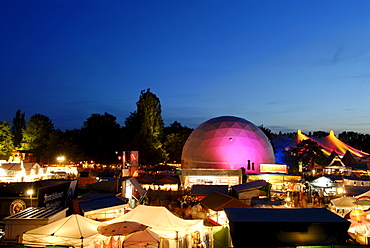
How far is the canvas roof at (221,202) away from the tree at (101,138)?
4237cm

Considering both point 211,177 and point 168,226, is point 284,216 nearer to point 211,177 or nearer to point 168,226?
point 168,226

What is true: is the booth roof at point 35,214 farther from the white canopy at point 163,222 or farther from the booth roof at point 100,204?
the white canopy at point 163,222

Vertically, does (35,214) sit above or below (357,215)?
above

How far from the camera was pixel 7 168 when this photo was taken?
24.5 m

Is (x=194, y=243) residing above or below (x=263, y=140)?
below

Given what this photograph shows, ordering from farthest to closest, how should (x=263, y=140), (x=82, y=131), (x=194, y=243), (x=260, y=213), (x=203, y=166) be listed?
(x=82, y=131) < (x=263, y=140) < (x=203, y=166) < (x=194, y=243) < (x=260, y=213)

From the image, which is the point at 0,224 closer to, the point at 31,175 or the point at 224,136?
the point at 31,175

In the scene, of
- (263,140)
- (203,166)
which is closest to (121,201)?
(203,166)

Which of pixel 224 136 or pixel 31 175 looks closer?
pixel 31 175

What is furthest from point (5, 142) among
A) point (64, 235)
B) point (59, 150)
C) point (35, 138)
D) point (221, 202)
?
point (64, 235)

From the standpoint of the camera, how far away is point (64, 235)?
1116cm

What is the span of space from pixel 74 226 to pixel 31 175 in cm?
1748

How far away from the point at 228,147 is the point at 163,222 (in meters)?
28.5

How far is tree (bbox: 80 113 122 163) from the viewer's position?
57.7m
